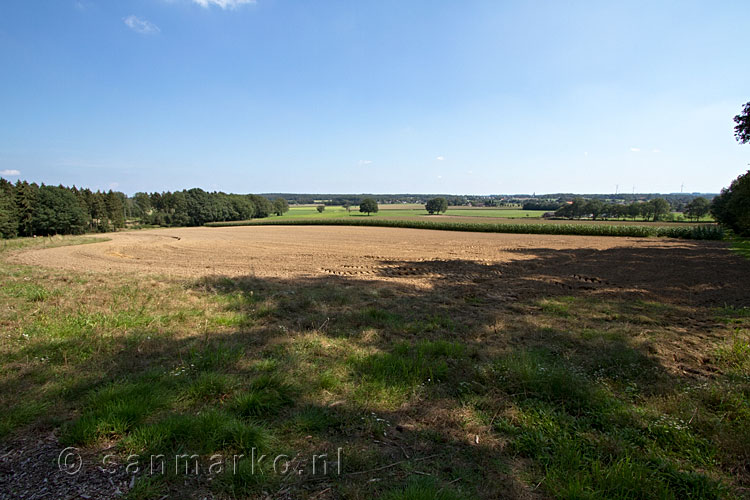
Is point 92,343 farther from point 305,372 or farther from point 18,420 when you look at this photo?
point 305,372

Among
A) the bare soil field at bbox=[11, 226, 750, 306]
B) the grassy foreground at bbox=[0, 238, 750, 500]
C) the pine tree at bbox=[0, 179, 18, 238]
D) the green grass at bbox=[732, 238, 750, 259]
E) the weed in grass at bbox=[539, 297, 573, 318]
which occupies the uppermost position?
the pine tree at bbox=[0, 179, 18, 238]

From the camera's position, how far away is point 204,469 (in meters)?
3.09

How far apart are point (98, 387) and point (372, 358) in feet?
12.7

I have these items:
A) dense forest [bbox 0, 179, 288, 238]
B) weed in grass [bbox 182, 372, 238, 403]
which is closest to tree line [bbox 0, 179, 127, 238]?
dense forest [bbox 0, 179, 288, 238]

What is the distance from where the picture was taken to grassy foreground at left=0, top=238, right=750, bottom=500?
309 centimetres

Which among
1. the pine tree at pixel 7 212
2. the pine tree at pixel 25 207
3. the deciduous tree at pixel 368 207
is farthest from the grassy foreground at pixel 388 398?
the deciduous tree at pixel 368 207

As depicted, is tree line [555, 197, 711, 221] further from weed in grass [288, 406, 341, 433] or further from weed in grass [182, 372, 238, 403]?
weed in grass [182, 372, 238, 403]

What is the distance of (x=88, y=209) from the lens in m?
73.2

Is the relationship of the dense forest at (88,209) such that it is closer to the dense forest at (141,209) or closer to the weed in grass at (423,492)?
the dense forest at (141,209)

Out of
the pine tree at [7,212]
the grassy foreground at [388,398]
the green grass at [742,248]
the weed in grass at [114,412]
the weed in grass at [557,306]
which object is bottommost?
the green grass at [742,248]

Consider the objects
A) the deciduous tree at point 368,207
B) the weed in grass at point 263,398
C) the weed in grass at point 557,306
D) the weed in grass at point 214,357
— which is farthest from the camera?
the deciduous tree at point 368,207
